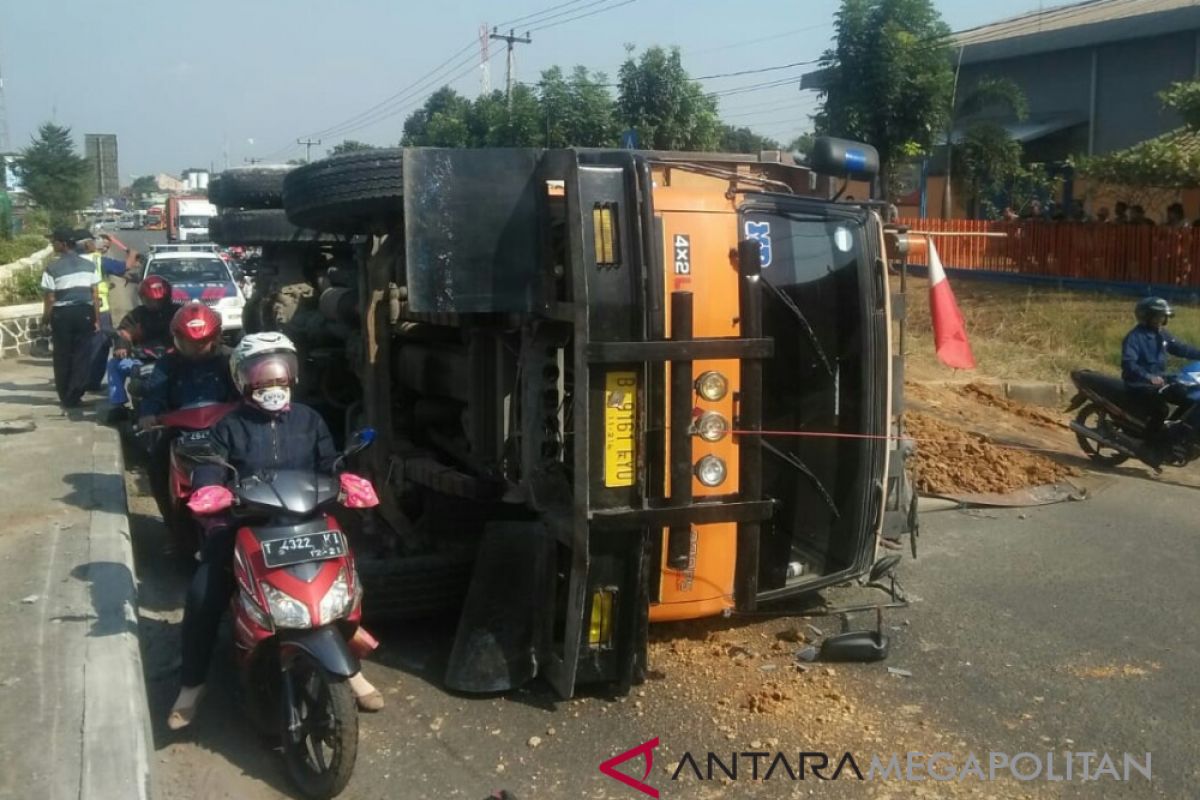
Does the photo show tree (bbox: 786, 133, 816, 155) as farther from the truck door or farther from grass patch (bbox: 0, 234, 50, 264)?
grass patch (bbox: 0, 234, 50, 264)

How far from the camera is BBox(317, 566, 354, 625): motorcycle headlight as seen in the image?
4.02 metres

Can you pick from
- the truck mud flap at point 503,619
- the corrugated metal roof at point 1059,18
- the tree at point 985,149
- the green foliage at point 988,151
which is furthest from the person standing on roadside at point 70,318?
the corrugated metal roof at point 1059,18

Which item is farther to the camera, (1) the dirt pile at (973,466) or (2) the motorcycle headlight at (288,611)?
(1) the dirt pile at (973,466)

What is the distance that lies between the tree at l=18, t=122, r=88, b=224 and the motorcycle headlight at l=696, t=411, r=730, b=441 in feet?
170

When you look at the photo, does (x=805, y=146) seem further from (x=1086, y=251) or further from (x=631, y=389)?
(x=631, y=389)

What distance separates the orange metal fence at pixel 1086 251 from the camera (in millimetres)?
16156

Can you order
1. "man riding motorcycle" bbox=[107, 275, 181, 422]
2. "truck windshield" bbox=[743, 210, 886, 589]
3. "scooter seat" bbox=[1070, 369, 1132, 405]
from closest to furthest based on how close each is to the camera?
1. "truck windshield" bbox=[743, 210, 886, 589]
2. "man riding motorcycle" bbox=[107, 275, 181, 422]
3. "scooter seat" bbox=[1070, 369, 1132, 405]

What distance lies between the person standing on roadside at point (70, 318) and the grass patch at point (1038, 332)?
8.84m

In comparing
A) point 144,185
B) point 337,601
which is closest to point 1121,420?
point 337,601

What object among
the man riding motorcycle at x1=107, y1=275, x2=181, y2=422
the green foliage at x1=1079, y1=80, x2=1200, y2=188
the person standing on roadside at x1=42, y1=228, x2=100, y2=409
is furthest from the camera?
the green foliage at x1=1079, y1=80, x2=1200, y2=188

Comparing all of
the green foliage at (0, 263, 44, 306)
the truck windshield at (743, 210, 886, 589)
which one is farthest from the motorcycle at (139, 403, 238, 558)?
the green foliage at (0, 263, 44, 306)

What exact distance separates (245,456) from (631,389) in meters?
1.52

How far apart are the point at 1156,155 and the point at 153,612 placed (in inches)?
630

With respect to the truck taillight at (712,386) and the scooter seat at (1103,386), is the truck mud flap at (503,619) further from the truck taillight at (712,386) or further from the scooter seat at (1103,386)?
the scooter seat at (1103,386)
